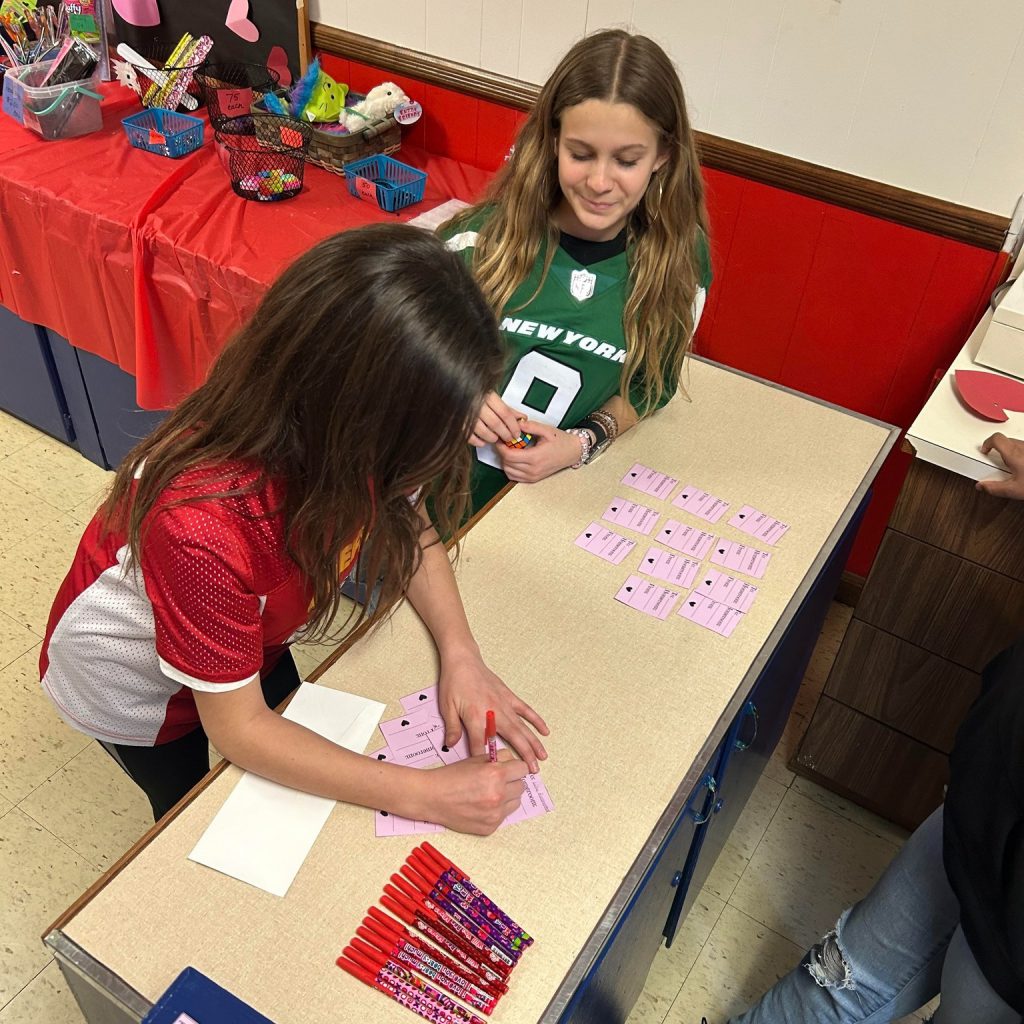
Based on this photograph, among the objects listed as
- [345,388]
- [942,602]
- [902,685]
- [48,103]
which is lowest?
[902,685]

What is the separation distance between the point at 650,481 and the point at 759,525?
0.61 ft

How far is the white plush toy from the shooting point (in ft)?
7.51

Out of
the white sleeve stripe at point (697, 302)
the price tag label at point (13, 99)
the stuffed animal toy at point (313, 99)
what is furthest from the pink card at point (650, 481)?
the price tag label at point (13, 99)

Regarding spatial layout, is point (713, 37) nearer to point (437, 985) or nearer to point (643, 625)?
point (643, 625)

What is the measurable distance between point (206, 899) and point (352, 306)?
1.96 feet

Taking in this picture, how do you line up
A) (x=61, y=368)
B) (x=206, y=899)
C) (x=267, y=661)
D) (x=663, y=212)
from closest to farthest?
(x=206, y=899)
(x=267, y=661)
(x=663, y=212)
(x=61, y=368)

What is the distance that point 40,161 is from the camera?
2.25 metres

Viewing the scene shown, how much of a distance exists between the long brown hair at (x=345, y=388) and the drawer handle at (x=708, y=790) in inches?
22.5

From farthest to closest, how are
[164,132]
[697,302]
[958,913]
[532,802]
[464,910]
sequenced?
[164,132] → [697,302] → [958,913] → [532,802] → [464,910]

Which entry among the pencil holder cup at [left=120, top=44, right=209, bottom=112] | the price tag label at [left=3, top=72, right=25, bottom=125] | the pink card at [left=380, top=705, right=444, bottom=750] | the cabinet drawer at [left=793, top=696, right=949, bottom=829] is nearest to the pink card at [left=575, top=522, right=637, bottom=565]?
the pink card at [left=380, top=705, right=444, bottom=750]

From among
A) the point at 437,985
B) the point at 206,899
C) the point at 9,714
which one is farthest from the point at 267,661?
the point at 9,714

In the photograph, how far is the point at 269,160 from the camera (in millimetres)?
2162

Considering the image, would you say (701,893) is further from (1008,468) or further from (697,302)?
(697,302)

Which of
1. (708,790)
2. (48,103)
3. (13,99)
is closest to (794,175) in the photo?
(708,790)
